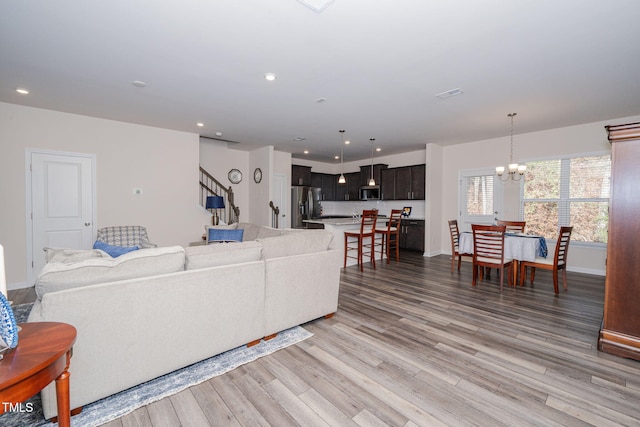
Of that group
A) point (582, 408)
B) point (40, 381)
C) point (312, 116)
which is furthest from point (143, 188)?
point (582, 408)

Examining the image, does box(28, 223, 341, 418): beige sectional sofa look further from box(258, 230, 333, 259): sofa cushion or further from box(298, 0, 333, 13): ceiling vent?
box(298, 0, 333, 13): ceiling vent

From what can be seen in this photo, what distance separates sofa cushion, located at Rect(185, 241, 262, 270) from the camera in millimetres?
2199

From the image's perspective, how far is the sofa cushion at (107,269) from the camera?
166 cm

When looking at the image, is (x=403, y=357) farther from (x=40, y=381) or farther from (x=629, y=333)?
(x=40, y=381)

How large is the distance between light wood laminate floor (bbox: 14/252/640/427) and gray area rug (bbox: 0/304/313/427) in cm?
7

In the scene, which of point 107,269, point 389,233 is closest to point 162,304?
point 107,269

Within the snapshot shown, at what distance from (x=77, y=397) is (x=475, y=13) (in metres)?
3.69

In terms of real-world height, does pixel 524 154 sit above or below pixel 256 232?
above

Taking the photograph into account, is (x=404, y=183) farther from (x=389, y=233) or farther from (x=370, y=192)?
(x=389, y=233)

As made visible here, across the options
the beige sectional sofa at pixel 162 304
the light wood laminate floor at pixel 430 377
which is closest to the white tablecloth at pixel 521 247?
the light wood laminate floor at pixel 430 377

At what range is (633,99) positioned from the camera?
12.7 feet

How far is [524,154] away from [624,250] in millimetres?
4041

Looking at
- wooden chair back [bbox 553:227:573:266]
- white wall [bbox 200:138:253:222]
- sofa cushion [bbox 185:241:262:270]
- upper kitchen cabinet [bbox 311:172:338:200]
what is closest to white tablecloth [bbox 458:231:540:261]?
wooden chair back [bbox 553:227:573:266]

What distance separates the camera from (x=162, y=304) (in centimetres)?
196
